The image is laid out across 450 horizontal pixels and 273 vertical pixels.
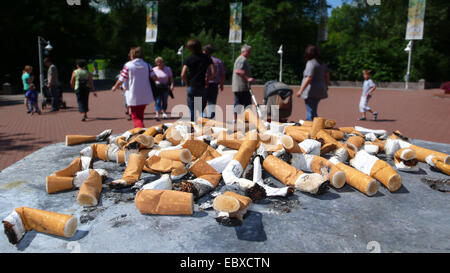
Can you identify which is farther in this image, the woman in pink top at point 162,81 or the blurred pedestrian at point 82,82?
the blurred pedestrian at point 82,82

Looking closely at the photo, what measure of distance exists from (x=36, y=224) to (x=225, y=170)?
1.46 meters

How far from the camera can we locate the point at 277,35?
3697 cm

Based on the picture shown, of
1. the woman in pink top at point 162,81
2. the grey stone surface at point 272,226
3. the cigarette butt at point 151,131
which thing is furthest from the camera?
the woman in pink top at point 162,81

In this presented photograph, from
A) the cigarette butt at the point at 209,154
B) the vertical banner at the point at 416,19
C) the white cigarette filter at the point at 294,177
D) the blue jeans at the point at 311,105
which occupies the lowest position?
the white cigarette filter at the point at 294,177

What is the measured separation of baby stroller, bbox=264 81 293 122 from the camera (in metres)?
5.97

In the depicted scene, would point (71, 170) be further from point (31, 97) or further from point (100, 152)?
point (31, 97)

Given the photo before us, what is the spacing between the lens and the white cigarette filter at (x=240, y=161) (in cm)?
284

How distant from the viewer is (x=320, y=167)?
122 inches

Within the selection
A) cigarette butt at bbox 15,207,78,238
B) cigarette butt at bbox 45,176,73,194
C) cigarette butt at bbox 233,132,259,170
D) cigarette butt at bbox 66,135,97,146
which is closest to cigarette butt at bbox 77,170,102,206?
cigarette butt at bbox 45,176,73,194

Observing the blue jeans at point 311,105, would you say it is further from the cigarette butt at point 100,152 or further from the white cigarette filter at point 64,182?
the white cigarette filter at point 64,182

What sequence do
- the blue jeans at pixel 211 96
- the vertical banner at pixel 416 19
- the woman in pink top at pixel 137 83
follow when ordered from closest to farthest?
the woman in pink top at pixel 137 83, the blue jeans at pixel 211 96, the vertical banner at pixel 416 19

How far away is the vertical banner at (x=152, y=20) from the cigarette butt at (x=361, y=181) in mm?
30813

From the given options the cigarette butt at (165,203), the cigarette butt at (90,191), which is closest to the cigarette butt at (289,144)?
the cigarette butt at (165,203)

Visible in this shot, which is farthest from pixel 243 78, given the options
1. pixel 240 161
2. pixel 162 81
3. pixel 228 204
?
pixel 228 204
